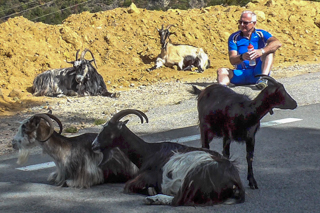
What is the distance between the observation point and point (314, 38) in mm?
24109

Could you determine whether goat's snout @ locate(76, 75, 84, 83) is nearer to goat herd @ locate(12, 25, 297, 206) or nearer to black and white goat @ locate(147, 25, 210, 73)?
black and white goat @ locate(147, 25, 210, 73)

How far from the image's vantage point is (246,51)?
983cm

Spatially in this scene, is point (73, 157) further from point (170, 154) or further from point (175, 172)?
point (175, 172)

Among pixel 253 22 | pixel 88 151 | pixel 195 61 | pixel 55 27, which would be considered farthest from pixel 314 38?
pixel 88 151

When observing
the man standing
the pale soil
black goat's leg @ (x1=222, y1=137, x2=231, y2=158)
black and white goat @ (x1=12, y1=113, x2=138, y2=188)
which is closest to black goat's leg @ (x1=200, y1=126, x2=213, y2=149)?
black goat's leg @ (x1=222, y1=137, x2=231, y2=158)

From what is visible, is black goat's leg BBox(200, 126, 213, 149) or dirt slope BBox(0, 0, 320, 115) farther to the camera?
dirt slope BBox(0, 0, 320, 115)

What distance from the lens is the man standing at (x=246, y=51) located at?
9.35m

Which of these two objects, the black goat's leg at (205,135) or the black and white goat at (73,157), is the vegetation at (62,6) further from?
the black goat's leg at (205,135)

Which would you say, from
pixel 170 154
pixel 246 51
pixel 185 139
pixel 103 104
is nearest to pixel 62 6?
pixel 103 104

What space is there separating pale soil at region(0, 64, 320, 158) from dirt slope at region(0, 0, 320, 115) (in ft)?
4.13

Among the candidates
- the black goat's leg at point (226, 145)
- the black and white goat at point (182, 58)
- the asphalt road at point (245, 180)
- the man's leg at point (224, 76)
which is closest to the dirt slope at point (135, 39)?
the black and white goat at point (182, 58)

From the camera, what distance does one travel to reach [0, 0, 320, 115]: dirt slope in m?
19.1

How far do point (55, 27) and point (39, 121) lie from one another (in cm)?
1632

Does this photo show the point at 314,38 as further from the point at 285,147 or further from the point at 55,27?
the point at 285,147
